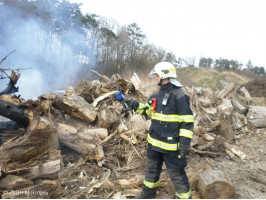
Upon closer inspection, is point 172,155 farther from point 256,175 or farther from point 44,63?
point 44,63

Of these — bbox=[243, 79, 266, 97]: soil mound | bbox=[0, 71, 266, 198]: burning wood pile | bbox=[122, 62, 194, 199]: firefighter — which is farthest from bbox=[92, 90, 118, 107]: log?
bbox=[243, 79, 266, 97]: soil mound

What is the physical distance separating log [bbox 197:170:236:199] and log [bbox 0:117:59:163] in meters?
2.66

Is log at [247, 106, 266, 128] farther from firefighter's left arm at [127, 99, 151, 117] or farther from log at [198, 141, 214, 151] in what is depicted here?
firefighter's left arm at [127, 99, 151, 117]

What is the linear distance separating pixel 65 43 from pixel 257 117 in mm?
15004

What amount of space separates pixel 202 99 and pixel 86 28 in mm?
14092

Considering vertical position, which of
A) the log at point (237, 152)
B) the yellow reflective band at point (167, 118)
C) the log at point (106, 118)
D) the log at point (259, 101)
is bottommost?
the log at point (237, 152)

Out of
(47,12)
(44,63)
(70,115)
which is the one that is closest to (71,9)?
(47,12)

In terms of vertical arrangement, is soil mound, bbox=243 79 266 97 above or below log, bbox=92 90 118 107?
above

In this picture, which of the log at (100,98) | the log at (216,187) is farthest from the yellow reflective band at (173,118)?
the log at (100,98)

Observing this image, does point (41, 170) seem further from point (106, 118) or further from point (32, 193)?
point (106, 118)

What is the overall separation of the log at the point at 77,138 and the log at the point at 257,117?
5762mm

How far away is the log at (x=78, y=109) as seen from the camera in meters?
4.41

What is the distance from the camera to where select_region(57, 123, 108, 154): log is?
396 centimetres

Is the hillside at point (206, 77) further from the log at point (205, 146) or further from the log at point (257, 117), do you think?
the log at point (205, 146)
